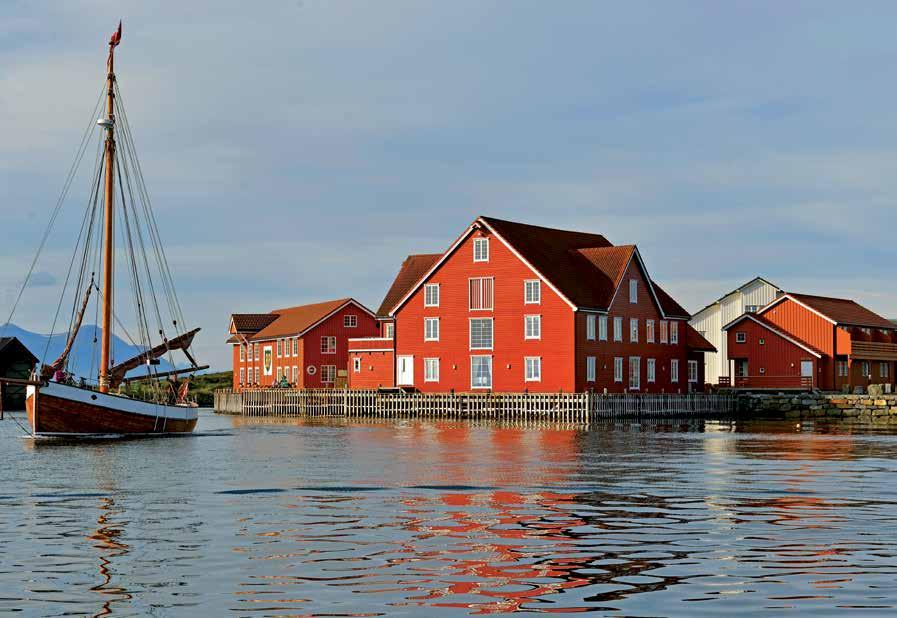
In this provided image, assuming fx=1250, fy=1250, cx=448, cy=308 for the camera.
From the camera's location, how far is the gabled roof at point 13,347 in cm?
10575

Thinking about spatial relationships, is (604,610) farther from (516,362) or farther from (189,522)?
(516,362)

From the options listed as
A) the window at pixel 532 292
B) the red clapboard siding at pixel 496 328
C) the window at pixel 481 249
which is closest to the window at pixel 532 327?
the red clapboard siding at pixel 496 328

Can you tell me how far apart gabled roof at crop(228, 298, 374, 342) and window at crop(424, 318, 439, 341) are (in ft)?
75.6

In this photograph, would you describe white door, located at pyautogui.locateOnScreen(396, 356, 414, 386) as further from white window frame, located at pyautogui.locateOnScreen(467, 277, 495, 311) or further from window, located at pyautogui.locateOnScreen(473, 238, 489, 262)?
window, located at pyautogui.locateOnScreen(473, 238, 489, 262)

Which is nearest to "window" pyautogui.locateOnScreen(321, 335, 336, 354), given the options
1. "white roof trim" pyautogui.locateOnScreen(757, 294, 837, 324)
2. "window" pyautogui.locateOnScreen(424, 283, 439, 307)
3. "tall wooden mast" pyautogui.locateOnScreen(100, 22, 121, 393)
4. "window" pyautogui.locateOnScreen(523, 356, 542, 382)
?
"window" pyautogui.locateOnScreen(424, 283, 439, 307)

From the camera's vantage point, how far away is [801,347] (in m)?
88.8

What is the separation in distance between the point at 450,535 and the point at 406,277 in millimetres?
78839

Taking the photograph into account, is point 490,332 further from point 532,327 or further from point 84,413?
point 84,413

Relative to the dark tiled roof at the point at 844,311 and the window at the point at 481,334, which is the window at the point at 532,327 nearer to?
the window at the point at 481,334

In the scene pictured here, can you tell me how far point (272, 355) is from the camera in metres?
109

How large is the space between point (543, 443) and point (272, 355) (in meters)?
64.4

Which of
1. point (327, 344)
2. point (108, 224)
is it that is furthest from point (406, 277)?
point (108, 224)

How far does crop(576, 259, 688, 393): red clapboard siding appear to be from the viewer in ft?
247

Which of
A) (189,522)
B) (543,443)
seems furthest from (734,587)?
(543,443)
